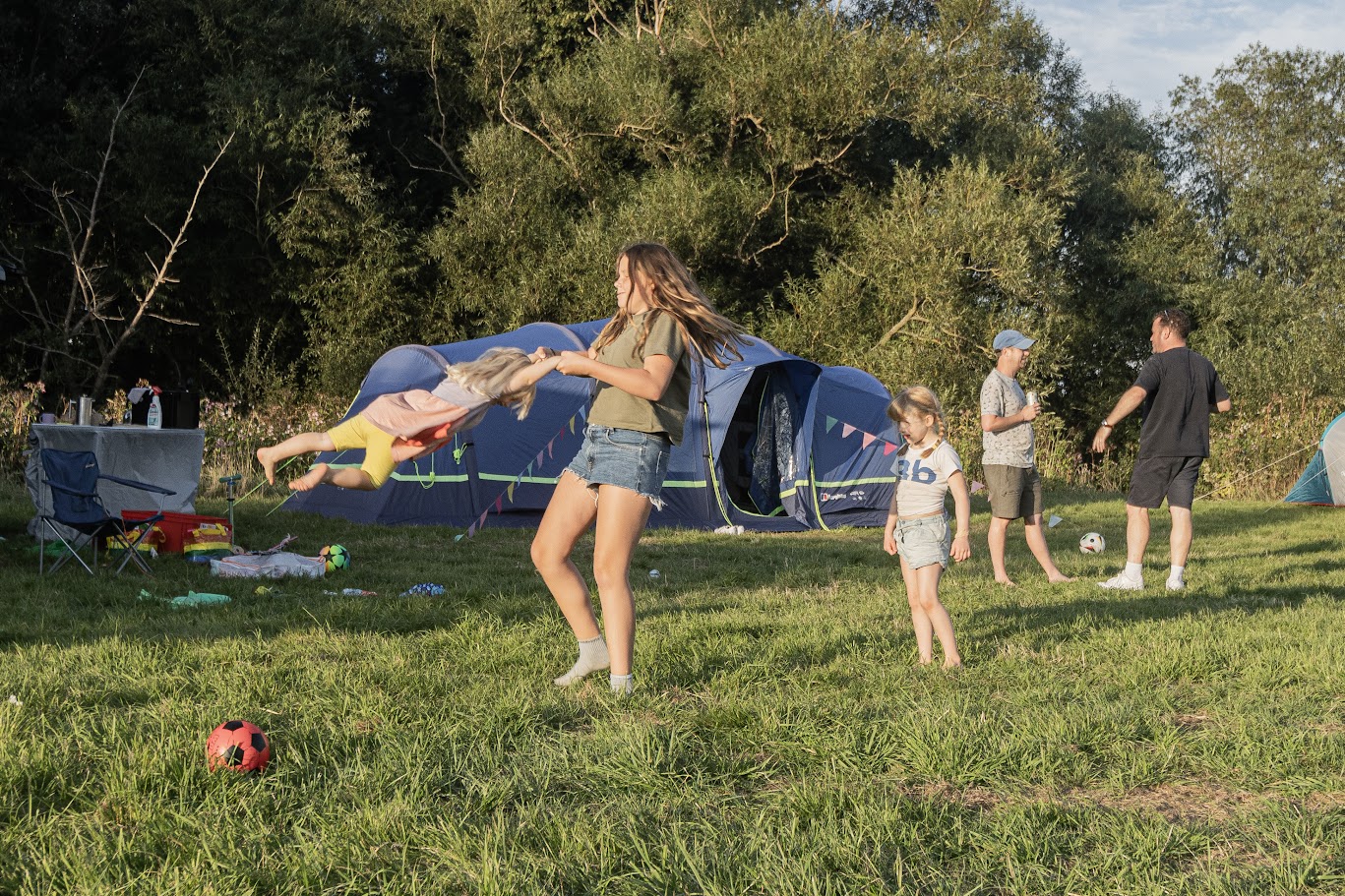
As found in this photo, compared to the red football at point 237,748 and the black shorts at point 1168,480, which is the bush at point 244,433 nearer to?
the black shorts at point 1168,480

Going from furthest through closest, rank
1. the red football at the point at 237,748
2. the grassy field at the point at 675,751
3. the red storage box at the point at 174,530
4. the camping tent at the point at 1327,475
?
the camping tent at the point at 1327,475, the red storage box at the point at 174,530, the red football at the point at 237,748, the grassy field at the point at 675,751

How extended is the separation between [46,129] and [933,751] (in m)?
17.6

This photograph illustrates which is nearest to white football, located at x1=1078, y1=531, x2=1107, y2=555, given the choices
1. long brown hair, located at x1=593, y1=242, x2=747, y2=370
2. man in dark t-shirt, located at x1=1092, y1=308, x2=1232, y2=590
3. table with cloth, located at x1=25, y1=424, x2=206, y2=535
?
man in dark t-shirt, located at x1=1092, y1=308, x2=1232, y2=590

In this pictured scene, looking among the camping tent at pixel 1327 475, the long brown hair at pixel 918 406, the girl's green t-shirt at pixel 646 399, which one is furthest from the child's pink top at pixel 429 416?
the camping tent at pixel 1327 475

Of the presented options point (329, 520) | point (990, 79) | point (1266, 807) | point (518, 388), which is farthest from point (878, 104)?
point (1266, 807)

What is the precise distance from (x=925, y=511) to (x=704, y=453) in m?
6.45

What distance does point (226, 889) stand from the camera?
94.6 inches

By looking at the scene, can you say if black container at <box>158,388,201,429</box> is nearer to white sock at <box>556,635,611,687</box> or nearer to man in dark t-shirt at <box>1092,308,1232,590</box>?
white sock at <box>556,635,611,687</box>

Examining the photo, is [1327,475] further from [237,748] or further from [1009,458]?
[237,748]

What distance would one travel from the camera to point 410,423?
14.4 ft

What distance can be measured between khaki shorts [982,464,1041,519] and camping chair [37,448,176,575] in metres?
5.36

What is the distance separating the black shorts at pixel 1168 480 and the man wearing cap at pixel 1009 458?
684 millimetres

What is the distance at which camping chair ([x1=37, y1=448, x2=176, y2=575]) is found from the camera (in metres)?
7.00

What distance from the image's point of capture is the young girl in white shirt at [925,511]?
4.84 m
